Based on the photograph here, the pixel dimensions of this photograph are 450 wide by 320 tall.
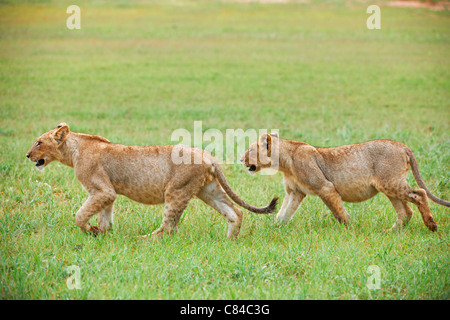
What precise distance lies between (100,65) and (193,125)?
10323mm

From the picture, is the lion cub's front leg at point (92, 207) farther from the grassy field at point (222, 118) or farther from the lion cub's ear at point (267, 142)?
the lion cub's ear at point (267, 142)

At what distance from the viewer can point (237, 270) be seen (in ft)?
19.1

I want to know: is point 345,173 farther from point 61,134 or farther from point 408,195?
point 61,134

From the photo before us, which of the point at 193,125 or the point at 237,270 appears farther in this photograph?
the point at 193,125

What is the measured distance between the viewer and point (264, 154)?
25.8 ft

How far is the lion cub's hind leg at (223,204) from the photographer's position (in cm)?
714

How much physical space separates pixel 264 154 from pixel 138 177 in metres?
1.82

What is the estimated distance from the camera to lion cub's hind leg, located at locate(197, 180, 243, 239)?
7.14 m

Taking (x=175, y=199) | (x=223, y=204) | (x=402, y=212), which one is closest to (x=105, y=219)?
(x=175, y=199)

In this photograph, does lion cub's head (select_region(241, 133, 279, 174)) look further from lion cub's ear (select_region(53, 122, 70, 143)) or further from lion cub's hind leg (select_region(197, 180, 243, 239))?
lion cub's ear (select_region(53, 122, 70, 143))

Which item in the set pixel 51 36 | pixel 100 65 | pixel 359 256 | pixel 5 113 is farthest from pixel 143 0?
pixel 359 256

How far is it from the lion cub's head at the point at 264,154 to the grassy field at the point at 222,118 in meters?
0.82

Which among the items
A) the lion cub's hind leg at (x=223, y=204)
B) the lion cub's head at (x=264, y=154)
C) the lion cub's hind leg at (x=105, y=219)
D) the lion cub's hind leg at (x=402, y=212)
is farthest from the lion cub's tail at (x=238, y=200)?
the lion cub's hind leg at (x=402, y=212)
